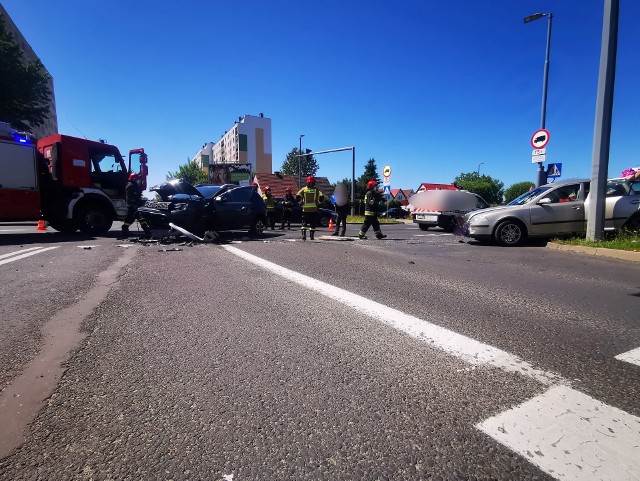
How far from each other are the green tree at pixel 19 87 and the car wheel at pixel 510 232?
29.2m

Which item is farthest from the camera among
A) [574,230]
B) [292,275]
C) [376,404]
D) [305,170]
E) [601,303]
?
[305,170]

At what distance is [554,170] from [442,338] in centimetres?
1177

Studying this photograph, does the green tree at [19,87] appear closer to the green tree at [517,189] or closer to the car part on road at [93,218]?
the car part on road at [93,218]

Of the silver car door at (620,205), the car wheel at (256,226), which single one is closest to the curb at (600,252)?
the silver car door at (620,205)

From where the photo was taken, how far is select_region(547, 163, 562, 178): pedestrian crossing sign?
1173 centimetres

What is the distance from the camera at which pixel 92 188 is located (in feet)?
35.6

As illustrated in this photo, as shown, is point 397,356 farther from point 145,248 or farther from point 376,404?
Result: point 145,248

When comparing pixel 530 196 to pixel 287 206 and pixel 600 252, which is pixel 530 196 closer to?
pixel 600 252

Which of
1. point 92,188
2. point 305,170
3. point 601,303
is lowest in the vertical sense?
point 601,303

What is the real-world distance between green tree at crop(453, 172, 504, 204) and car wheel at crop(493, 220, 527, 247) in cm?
8364

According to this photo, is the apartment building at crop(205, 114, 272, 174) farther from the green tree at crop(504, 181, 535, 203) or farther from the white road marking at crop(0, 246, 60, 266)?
the white road marking at crop(0, 246, 60, 266)

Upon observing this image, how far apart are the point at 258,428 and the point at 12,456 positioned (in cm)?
100

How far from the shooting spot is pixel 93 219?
1100 cm

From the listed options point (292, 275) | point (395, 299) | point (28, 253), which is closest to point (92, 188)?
point (28, 253)
